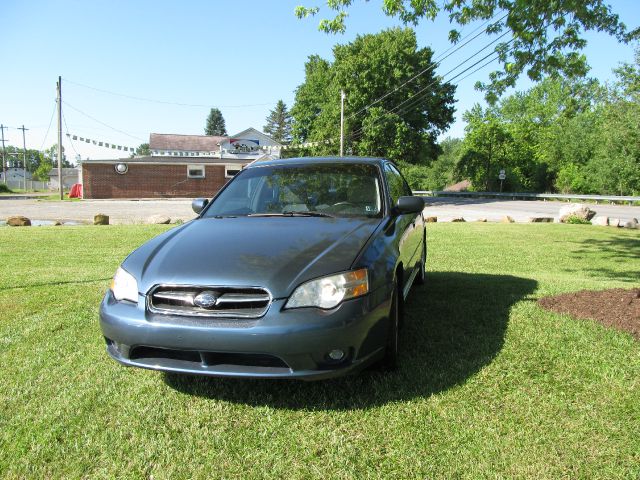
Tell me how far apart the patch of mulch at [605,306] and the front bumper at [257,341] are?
2.66m

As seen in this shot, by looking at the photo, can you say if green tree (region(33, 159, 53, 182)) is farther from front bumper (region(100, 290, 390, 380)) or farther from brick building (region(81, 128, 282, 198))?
front bumper (region(100, 290, 390, 380))

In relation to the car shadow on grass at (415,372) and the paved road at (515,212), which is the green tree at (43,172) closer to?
the paved road at (515,212)

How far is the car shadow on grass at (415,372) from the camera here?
9.50 ft

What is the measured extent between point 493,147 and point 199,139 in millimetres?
30898

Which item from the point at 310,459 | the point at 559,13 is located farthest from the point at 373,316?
the point at 559,13

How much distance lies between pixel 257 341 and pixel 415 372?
1297mm

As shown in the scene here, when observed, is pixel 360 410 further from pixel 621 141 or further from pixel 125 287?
pixel 621 141

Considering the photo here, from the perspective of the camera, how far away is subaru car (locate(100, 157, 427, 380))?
2.51 metres

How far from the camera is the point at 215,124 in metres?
112

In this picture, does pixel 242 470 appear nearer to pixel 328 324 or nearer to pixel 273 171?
pixel 328 324

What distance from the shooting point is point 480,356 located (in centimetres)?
347

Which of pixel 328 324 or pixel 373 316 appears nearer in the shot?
pixel 328 324

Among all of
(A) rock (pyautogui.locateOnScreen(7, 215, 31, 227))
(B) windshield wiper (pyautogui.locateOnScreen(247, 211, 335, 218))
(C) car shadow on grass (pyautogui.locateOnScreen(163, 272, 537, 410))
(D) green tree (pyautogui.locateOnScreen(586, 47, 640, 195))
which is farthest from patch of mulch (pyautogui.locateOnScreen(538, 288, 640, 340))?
(D) green tree (pyautogui.locateOnScreen(586, 47, 640, 195))

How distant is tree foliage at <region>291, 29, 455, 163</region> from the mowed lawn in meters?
30.7
